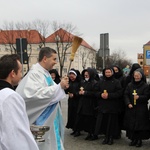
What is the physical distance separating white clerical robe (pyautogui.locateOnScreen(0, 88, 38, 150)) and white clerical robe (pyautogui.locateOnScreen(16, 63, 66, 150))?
1775 mm

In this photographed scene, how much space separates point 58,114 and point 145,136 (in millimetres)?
3280

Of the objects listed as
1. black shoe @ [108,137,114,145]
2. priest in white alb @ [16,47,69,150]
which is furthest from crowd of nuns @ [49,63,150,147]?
priest in white alb @ [16,47,69,150]

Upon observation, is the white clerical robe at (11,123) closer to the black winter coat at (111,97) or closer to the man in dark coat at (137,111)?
the man in dark coat at (137,111)

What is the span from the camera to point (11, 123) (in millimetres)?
1925

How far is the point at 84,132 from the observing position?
848 centimetres

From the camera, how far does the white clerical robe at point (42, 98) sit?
3779 millimetres

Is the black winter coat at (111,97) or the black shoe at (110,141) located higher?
the black winter coat at (111,97)

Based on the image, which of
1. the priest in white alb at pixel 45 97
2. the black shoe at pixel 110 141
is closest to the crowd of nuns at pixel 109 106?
the black shoe at pixel 110 141

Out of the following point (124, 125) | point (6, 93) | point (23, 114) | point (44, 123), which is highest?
point (6, 93)

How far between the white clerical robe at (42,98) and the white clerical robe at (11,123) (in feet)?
5.82

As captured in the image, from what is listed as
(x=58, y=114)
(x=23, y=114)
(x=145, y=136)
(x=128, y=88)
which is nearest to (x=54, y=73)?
(x=128, y=88)

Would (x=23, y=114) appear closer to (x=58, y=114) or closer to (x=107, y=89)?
(x=58, y=114)

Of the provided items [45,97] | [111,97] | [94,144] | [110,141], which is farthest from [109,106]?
[45,97]

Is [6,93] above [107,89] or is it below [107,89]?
above
